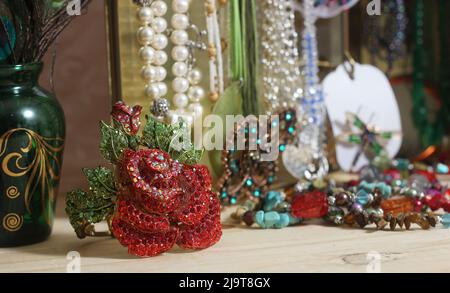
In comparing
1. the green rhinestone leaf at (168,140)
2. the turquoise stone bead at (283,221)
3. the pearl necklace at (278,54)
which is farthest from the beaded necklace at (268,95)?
the green rhinestone leaf at (168,140)

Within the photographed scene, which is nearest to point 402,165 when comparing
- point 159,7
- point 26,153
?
point 159,7

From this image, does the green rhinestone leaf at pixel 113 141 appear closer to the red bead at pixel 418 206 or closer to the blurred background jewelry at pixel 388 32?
the red bead at pixel 418 206

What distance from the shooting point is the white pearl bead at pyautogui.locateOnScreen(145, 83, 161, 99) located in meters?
0.96

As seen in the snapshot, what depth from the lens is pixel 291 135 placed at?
1047mm

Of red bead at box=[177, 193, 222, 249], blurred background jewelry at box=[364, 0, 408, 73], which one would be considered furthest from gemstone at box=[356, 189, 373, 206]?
blurred background jewelry at box=[364, 0, 408, 73]

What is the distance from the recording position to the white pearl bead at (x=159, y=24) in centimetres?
96

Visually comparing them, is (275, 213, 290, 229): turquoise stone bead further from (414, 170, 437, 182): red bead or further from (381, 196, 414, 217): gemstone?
(414, 170, 437, 182): red bead

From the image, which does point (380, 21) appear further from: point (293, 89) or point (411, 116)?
point (293, 89)

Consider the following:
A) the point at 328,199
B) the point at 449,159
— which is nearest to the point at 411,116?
the point at 449,159

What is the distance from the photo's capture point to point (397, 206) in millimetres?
945

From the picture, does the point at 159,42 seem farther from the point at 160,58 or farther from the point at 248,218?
the point at 248,218

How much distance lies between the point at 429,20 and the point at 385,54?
115mm

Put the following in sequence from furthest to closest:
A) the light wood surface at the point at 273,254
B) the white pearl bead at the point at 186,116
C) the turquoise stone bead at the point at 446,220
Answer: the white pearl bead at the point at 186,116
the turquoise stone bead at the point at 446,220
the light wood surface at the point at 273,254

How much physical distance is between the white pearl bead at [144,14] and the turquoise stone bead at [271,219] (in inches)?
11.8
